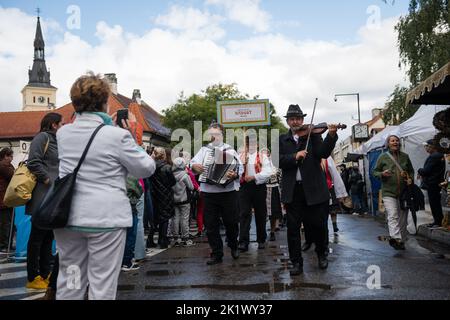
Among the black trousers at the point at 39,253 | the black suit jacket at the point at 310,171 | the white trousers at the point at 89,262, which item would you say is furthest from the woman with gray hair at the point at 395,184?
the white trousers at the point at 89,262

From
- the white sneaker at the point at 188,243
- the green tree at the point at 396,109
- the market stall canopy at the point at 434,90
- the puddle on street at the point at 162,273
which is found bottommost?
the white sneaker at the point at 188,243

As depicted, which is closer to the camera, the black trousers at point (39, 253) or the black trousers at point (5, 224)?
the black trousers at point (39, 253)

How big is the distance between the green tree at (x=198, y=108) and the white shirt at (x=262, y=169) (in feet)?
142

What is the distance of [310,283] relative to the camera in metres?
5.54

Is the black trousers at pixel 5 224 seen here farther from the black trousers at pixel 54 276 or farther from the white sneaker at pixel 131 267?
Result: the black trousers at pixel 54 276

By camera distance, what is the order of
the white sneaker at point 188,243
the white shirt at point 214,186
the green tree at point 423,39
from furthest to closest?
the green tree at point 423,39 < the white sneaker at point 188,243 < the white shirt at point 214,186

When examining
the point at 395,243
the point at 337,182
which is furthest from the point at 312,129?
the point at 337,182

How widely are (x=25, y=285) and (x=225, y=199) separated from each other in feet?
9.48

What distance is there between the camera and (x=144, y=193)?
8.17 m

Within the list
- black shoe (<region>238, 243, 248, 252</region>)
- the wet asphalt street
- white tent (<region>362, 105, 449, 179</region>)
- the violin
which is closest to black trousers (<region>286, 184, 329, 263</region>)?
the wet asphalt street

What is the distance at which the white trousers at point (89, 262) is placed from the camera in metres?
3.28

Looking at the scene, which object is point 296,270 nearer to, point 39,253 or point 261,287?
point 261,287

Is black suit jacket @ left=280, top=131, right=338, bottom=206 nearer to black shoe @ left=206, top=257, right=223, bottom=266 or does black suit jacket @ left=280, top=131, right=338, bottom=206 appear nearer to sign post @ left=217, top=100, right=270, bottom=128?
black shoe @ left=206, top=257, right=223, bottom=266

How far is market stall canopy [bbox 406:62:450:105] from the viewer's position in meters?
8.02
